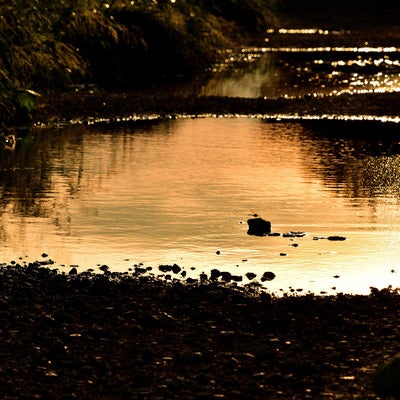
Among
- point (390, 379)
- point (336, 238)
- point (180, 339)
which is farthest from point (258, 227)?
point (390, 379)

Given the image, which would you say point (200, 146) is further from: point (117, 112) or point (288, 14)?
point (288, 14)

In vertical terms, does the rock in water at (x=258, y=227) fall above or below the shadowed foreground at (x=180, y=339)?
above

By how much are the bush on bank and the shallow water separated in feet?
6.71

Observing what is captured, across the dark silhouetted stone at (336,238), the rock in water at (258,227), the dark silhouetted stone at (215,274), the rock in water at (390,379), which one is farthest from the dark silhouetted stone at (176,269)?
the rock in water at (390,379)

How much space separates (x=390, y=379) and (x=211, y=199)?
8216mm

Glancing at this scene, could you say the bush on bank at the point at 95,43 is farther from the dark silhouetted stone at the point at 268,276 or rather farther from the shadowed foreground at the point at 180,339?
the shadowed foreground at the point at 180,339

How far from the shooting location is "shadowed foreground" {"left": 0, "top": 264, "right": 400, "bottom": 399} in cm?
892

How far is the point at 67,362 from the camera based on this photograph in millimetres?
9398

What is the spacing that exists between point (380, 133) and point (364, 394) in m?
14.6

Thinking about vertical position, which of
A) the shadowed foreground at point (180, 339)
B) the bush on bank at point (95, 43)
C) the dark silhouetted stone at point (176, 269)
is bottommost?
the shadowed foreground at point (180, 339)

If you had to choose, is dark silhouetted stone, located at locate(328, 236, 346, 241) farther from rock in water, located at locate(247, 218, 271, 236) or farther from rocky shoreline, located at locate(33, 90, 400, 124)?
rocky shoreline, located at locate(33, 90, 400, 124)

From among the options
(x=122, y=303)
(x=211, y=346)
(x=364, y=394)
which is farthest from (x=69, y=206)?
(x=364, y=394)

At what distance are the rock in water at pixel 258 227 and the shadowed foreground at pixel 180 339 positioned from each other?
247 centimetres

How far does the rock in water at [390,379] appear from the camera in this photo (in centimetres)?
805
